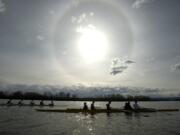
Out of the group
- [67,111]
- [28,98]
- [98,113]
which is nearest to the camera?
[67,111]

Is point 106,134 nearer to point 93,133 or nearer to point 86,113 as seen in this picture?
point 93,133

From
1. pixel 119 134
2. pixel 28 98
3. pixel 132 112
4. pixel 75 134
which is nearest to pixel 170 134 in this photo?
pixel 119 134

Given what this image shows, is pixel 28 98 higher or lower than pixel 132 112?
higher

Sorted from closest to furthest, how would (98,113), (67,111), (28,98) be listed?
1. (67,111)
2. (98,113)
3. (28,98)

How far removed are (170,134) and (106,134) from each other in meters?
7.64

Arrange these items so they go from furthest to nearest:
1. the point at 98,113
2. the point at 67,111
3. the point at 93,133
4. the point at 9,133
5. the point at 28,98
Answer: the point at 28,98, the point at 98,113, the point at 67,111, the point at 93,133, the point at 9,133

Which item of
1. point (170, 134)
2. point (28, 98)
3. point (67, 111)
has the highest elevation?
Answer: point (28, 98)

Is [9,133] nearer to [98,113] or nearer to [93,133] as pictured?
[93,133]

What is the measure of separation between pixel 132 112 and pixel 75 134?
94.2 feet

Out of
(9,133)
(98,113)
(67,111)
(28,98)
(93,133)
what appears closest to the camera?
(9,133)

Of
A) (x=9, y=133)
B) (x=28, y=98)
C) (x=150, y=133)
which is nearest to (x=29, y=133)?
(x=9, y=133)

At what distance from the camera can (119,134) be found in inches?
971

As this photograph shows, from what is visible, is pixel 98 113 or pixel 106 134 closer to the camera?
pixel 106 134

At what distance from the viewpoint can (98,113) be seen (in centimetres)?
5144
